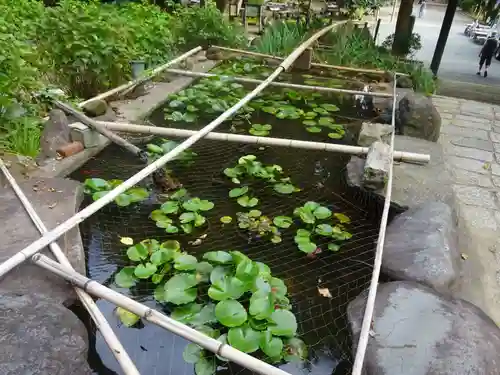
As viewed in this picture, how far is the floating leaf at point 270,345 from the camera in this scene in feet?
6.85

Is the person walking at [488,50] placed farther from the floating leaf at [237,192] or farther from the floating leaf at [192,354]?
the floating leaf at [192,354]

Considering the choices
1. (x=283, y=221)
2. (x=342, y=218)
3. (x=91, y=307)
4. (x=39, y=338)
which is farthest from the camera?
(x=342, y=218)

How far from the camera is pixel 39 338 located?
1.71m

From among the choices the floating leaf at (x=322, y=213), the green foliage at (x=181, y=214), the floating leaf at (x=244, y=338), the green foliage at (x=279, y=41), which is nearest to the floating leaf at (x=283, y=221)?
the floating leaf at (x=322, y=213)

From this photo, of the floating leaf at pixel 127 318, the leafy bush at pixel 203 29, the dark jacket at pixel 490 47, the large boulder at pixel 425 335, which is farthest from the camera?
the dark jacket at pixel 490 47

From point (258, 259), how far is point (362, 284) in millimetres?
678

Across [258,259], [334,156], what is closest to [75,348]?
[258,259]

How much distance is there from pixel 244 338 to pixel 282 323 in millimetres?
220

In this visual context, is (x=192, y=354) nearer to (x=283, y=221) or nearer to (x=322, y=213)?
(x=283, y=221)

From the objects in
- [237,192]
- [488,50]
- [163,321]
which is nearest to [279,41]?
[237,192]

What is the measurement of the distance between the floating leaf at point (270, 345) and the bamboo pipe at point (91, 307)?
26.1 inches

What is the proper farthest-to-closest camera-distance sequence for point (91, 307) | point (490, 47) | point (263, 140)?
1. point (490, 47)
2. point (263, 140)
3. point (91, 307)

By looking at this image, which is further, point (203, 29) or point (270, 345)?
point (203, 29)

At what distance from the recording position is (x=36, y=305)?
1881mm
